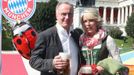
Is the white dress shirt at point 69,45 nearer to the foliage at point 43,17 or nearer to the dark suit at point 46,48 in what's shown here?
the dark suit at point 46,48

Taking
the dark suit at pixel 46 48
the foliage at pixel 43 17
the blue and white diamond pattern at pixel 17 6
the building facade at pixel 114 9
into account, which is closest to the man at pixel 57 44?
the dark suit at pixel 46 48

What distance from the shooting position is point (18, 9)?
280cm

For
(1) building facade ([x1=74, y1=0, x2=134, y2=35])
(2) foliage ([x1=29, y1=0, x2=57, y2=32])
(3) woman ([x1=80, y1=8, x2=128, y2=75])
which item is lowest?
(1) building facade ([x1=74, y1=0, x2=134, y2=35])

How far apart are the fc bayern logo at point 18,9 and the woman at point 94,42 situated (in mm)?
1254

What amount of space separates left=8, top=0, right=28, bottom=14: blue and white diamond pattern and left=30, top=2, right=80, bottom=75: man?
1.29 m

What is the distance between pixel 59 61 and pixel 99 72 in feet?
0.58

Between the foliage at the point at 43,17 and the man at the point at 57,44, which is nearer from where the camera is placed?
the man at the point at 57,44

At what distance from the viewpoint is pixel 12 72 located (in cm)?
362

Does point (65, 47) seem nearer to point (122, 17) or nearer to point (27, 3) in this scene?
point (27, 3)

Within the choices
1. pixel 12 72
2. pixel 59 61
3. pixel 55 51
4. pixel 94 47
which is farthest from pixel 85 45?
pixel 12 72

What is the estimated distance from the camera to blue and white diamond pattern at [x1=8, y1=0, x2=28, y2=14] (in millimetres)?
2811

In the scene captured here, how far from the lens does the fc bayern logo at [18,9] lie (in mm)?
2812

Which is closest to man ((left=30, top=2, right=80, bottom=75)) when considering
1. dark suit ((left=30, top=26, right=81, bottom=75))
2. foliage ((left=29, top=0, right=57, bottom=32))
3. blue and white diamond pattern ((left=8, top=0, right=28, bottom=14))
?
dark suit ((left=30, top=26, right=81, bottom=75))

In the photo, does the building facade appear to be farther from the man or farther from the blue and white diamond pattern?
the man
